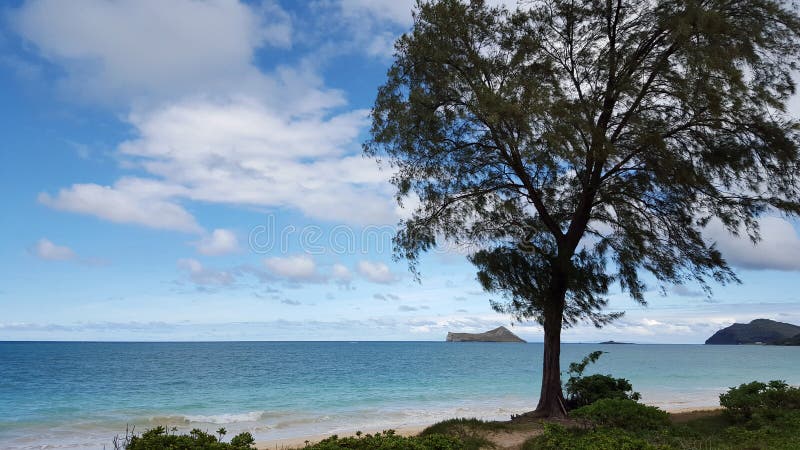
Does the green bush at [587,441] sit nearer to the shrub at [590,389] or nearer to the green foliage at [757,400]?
the green foliage at [757,400]

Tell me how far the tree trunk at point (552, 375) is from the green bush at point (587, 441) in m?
3.99

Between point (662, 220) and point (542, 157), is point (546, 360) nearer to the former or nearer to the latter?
point (662, 220)

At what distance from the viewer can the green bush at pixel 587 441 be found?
9258 millimetres

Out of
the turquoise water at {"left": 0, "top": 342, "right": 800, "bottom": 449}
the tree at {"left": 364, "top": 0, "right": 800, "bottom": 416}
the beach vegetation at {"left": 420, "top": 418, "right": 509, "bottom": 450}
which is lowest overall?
the turquoise water at {"left": 0, "top": 342, "right": 800, "bottom": 449}

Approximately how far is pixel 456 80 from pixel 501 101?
2163 millimetres

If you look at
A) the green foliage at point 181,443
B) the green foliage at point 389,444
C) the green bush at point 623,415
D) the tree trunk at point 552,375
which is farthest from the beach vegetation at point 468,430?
the green foliage at point 181,443

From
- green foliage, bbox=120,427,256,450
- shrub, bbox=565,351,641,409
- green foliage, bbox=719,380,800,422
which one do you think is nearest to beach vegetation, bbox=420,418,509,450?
shrub, bbox=565,351,641,409

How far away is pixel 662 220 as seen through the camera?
1628cm

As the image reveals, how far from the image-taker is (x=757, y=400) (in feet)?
47.7

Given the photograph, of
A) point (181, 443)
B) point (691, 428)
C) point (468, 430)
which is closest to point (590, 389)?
point (691, 428)

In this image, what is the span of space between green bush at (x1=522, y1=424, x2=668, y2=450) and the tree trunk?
3995 millimetres

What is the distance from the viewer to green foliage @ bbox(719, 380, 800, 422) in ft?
47.4

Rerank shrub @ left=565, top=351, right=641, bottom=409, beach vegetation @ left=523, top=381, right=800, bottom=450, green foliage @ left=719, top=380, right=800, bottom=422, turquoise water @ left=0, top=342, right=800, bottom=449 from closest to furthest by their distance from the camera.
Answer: beach vegetation @ left=523, top=381, right=800, bottom=450
green foliage @ left=719, top=380, right=800, bottom=422
shrub @ left=565, top=351, right=641, bottom=409
turquoise water @ left=0, top=342, right=800, bottom=449

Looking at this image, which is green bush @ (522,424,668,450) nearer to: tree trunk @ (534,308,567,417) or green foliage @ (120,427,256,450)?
tree trunk @ (534,308,567,417)
